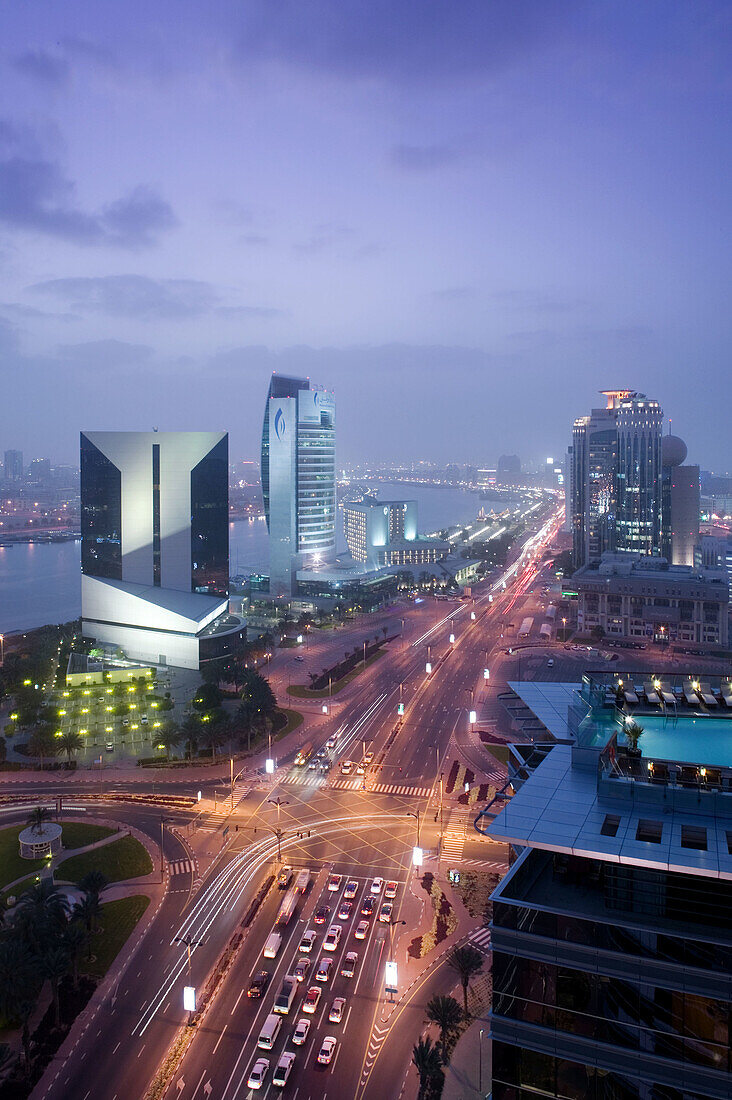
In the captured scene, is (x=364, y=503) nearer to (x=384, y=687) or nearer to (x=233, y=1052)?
(x=384, y=687)

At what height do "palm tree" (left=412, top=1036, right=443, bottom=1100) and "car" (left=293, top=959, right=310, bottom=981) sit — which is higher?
"palm tree" (left=412, top=1036, right=443, bottom=1100)

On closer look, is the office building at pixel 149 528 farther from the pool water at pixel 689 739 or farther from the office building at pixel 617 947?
the office building at pixel 617 947

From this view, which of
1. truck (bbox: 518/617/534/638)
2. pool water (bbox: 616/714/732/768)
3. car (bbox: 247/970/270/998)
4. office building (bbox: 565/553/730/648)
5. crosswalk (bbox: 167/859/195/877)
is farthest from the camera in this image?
truck (bbox: 518/617/534/638)

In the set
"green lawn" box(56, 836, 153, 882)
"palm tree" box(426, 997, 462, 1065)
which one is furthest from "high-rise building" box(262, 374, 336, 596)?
"palm tree" box(426, 997, 462, 1065)

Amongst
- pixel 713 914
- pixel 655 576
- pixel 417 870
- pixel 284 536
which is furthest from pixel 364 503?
pixel 713 914

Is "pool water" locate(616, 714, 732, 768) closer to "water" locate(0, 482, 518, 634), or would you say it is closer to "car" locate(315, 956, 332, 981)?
"car" locate(315, 956, 332, 981)

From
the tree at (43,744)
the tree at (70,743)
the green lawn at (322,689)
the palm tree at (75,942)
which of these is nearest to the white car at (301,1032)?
the palm tree at (75,942)
